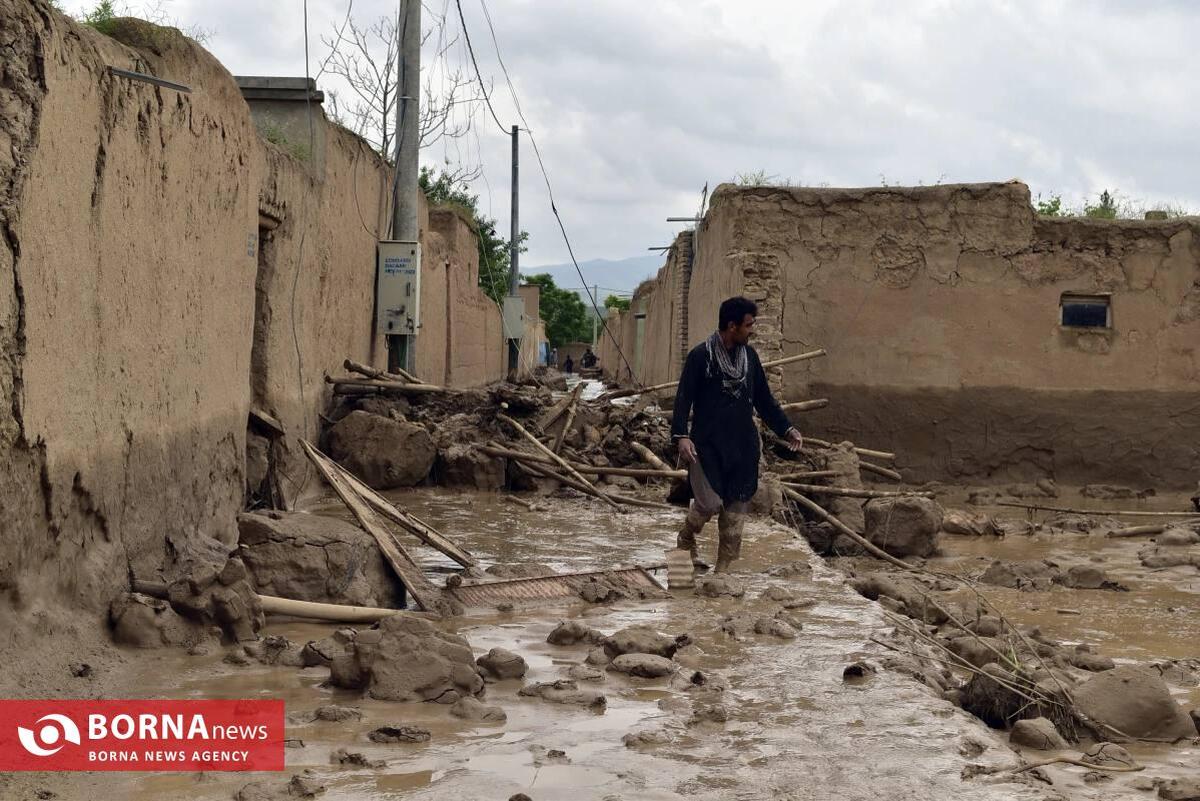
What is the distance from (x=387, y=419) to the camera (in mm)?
10039

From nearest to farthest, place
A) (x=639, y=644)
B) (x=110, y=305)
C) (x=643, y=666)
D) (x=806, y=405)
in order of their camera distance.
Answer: (x=643, y=666) < (x=639, y=644) < (x=110, y=305) < (x=806, y=405)

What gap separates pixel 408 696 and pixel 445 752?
0.54 meters

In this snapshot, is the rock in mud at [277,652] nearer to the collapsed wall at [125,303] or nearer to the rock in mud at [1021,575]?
the collapsed wall at [125,303]

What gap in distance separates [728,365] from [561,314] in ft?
173

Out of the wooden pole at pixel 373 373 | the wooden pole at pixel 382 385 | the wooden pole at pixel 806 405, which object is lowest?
the wooden pole at pixel 806 405

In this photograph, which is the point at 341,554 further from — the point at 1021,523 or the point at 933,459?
the point at 933,459

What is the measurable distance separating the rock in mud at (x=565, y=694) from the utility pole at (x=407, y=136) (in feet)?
26.5

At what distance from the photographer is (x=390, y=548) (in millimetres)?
5980

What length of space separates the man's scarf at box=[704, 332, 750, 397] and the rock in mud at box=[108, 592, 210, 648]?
3.22 m

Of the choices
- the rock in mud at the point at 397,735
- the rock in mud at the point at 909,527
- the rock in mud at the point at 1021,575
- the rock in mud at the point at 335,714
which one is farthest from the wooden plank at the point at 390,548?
the rock in mud at the point at 909,527

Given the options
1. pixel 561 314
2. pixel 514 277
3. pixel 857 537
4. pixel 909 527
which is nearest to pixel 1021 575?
pixel 909 527

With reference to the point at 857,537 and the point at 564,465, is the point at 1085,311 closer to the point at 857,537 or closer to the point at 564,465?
the point at 857,537

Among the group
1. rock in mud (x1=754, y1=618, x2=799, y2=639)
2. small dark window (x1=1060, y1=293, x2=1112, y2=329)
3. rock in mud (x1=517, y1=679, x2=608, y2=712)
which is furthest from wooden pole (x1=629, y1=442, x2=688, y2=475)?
rock in mud (x1=517, y1=679, x2=608, y2=712)

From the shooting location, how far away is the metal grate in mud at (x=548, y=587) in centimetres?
574
